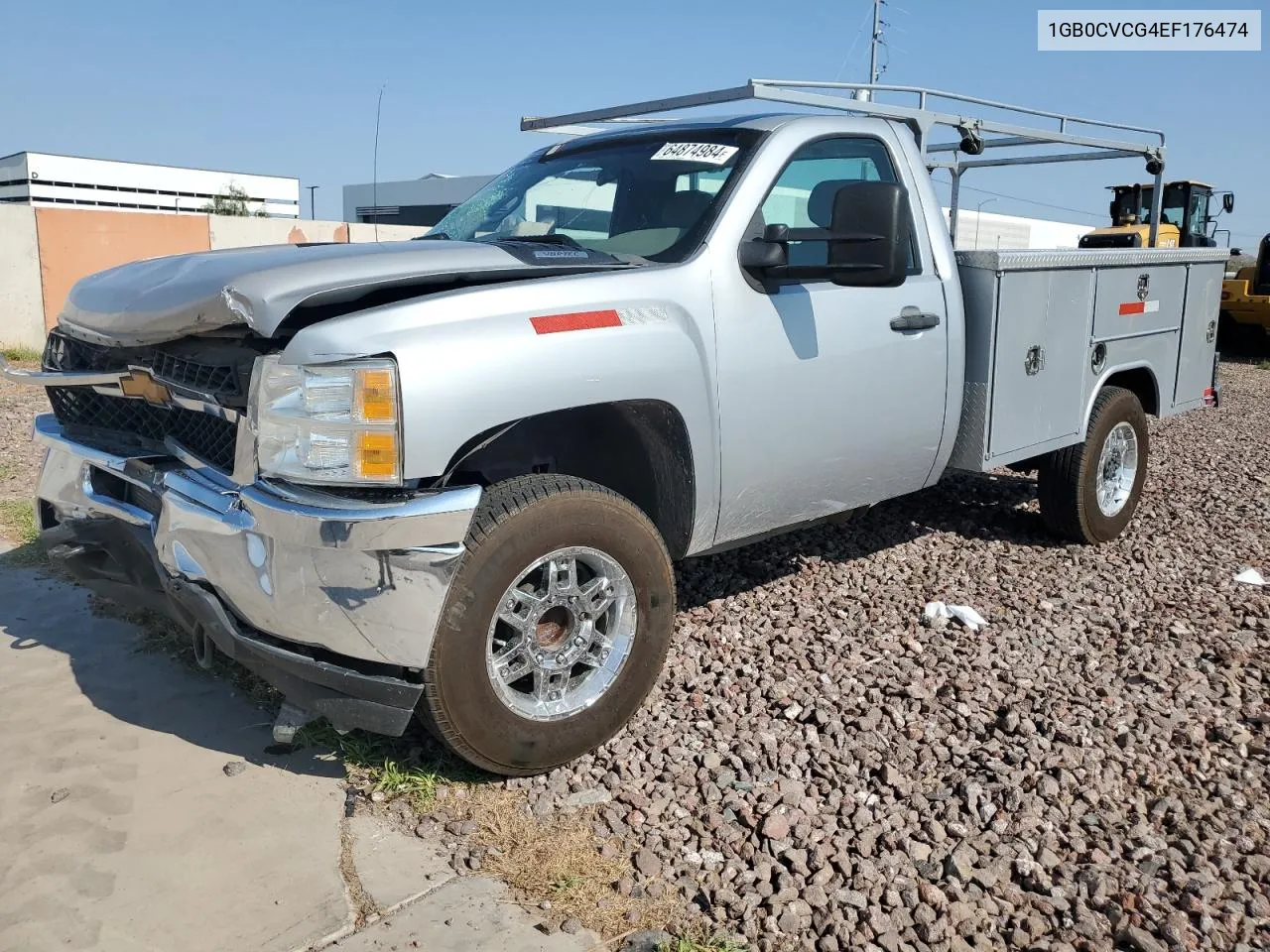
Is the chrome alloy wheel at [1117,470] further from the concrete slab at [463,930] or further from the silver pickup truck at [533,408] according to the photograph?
the concrete slab at [463,930]

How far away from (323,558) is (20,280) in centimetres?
1476

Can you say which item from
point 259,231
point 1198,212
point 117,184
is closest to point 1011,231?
point 1198,212

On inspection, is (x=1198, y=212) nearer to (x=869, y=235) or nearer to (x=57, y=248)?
(x=869, y=235)

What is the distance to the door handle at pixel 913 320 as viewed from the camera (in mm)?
4070

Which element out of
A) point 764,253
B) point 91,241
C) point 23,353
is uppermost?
point 91,241

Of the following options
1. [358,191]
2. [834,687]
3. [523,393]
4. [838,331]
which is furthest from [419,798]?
[358,191]

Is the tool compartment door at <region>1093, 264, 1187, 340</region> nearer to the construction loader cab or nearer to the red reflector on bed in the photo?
the red reflector on bed

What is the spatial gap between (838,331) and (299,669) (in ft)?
7.27

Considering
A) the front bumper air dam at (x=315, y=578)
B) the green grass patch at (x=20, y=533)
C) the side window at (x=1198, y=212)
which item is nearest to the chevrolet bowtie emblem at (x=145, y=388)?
the front bumper air dam at (x=315, y=578)

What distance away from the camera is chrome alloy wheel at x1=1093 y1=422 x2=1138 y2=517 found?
5652 mm

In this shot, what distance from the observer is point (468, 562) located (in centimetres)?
279

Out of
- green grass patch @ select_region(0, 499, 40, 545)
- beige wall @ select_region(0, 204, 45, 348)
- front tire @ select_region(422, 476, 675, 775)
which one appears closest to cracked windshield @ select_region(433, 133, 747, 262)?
front tire @ select_region(422, 476, 675, 775)

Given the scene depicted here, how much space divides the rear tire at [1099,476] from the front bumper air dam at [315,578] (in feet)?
→ 12.2

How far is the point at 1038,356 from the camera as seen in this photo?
4809 mm
